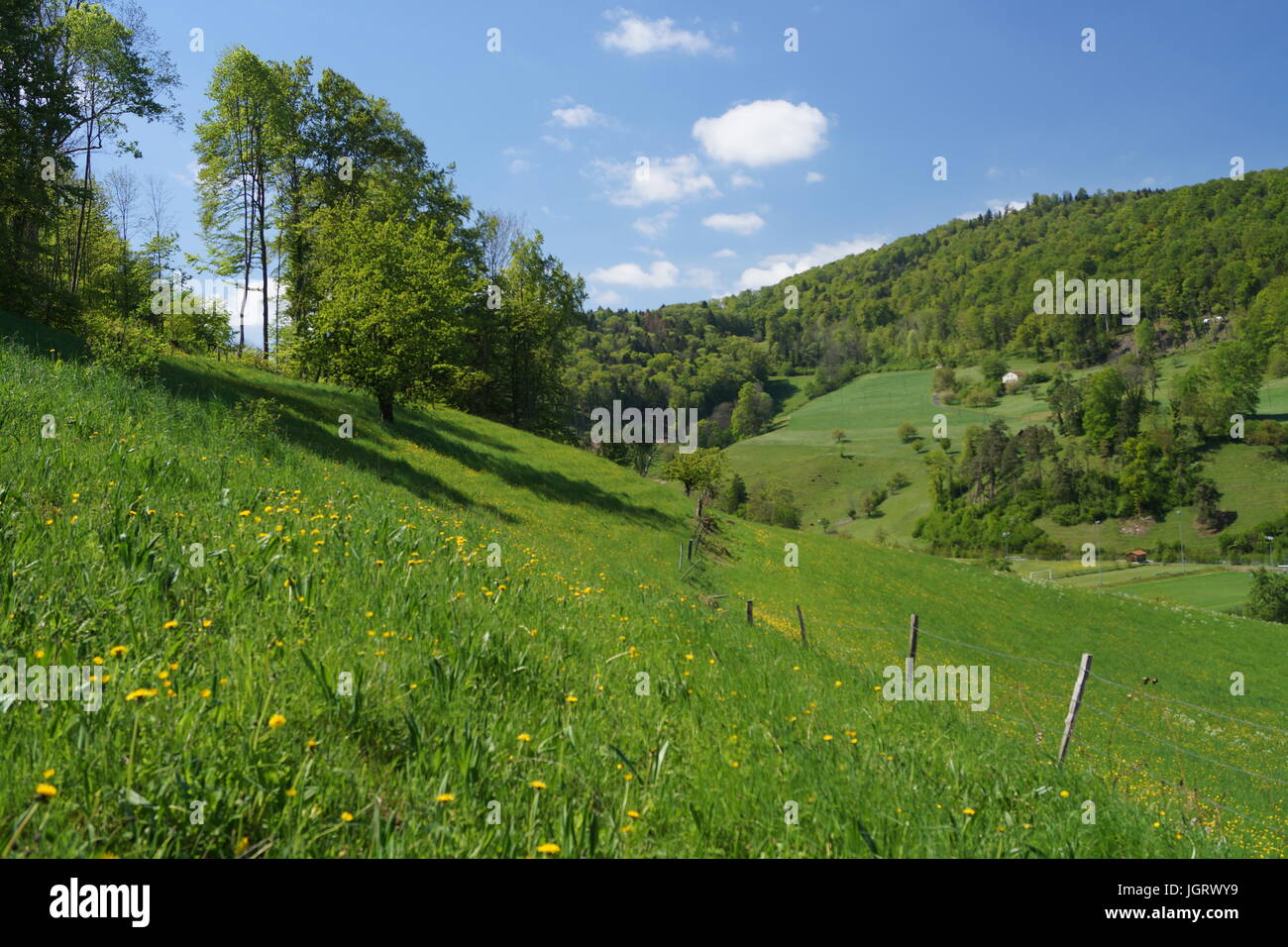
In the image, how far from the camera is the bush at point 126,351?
16172 millimetres

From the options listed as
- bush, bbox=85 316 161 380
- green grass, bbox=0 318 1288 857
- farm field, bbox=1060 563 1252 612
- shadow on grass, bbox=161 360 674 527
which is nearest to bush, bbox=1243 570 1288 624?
farm field, bbox=1060 563 1252 612

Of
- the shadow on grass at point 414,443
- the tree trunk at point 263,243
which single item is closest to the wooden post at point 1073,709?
the shadow on grass at point 414,443

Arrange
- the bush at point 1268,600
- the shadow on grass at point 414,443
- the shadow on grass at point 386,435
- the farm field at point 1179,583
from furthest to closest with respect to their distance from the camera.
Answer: the farm field at point 1179,583, the bush at point 1268,600, the shadow on grass at point 414,443, the shadow on grass at point 386,435

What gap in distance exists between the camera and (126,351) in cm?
1794

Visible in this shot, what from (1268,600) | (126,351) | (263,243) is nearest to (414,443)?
(126,351)

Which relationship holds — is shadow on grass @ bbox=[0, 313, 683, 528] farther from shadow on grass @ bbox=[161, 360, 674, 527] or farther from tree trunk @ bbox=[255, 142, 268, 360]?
tree trunk @ bbox=[255, 142, 268, 360]

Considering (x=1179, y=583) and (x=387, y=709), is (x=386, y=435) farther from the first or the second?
(x=1179, y=583)

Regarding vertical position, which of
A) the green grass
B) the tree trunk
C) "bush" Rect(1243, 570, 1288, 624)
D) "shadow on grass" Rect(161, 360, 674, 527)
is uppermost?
the tree trunk

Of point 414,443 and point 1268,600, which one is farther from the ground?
point 414,443

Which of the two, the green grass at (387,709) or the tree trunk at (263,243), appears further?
the tree trunk at (263,243)

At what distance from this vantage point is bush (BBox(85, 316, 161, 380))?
16.2 metres

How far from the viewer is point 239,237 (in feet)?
146

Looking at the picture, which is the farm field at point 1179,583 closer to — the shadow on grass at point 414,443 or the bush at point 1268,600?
the bush at point 1268,600
